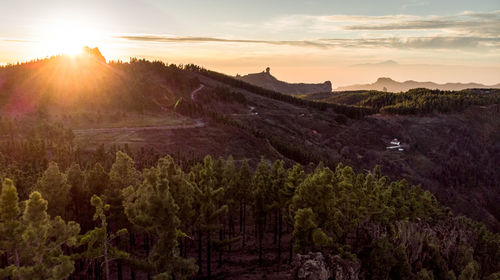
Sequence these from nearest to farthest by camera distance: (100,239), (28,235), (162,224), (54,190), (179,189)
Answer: (28,235) → (162,224) → (100,239) → (179,189) → (54,190)

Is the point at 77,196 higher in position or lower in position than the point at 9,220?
lower

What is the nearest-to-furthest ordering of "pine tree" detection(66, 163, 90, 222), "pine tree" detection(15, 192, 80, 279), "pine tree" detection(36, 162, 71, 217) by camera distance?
1. "pine tree" detection(15, 192, 80, 279)
2. "pine tree" detection(36, 162, 71, 217)
3. "pine tree" detection(66, 163, 90, 222)

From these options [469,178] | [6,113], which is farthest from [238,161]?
[469,178]

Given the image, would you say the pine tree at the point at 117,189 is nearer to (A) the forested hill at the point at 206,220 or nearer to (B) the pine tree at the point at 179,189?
(A) the forested hill at the point at 206,220

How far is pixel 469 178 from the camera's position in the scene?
19488cm

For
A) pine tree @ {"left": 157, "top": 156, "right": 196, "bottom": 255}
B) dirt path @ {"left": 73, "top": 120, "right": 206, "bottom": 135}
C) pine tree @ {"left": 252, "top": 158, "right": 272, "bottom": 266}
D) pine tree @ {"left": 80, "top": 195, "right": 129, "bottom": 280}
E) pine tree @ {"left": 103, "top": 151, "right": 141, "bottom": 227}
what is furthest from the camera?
dirt path @ {"left": 73, "top": 120, "right": 206, "bottom": 135}

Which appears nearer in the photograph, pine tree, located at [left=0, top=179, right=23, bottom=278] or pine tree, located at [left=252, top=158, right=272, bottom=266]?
pine tree, located at [left=0, top=179, right=23, bottom=278]

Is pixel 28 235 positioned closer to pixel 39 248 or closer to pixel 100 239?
pixel 39 248

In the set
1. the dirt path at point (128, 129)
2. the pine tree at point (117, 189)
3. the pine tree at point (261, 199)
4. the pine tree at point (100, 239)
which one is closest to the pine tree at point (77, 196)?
the pine tree at point (117, 189)

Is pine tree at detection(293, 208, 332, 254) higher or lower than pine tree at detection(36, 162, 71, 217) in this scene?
lower

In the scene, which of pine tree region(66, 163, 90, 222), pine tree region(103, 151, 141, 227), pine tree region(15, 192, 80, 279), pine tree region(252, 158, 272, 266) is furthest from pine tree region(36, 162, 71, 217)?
pine tree region(252, 158, 272, 266)

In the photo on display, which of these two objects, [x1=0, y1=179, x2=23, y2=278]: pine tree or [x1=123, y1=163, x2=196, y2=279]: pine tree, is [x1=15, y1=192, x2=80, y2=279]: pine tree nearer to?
[x1=0, y1=179, x2=23, y2=278]: pine tree

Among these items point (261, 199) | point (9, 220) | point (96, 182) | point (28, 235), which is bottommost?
point (261, 199)

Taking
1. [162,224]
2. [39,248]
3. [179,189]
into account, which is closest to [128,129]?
[179,189]
